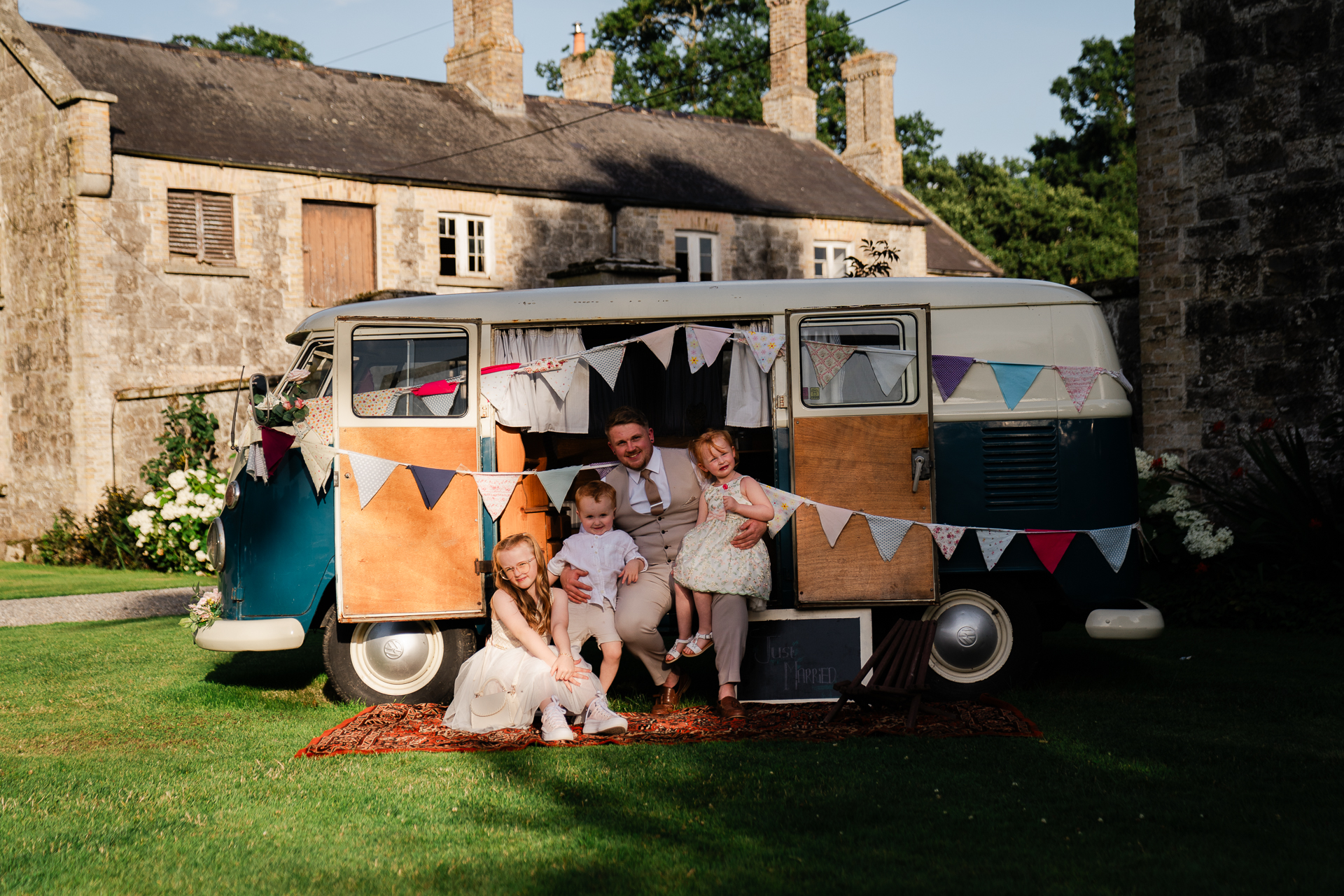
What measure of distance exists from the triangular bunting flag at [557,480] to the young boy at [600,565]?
0.30 ft

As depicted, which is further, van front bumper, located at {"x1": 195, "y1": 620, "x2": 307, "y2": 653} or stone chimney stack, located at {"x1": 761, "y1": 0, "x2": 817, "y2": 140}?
stone chimney stack, located at {"x1": 761, "y1": 0, "x2": 817, "y2": 140}

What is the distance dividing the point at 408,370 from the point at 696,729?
2.67 m

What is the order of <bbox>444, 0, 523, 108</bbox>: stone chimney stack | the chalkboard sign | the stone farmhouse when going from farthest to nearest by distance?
1. <bbox>444, 0, 523, 108</bbox>: stone chimney stack
2. the stone farmhouse
3. the chalkboard sign

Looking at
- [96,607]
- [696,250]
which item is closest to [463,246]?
[696,250]

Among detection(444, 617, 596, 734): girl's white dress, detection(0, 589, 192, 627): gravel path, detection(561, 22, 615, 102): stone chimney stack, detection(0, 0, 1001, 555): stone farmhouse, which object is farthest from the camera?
detection(561, 22, 615, 102): stone chimney stack

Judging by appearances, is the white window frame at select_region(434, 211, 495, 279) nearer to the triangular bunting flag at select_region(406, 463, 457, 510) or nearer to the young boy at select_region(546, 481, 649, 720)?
the triangular bunting flag at select_region(406, 463, 457, 510)

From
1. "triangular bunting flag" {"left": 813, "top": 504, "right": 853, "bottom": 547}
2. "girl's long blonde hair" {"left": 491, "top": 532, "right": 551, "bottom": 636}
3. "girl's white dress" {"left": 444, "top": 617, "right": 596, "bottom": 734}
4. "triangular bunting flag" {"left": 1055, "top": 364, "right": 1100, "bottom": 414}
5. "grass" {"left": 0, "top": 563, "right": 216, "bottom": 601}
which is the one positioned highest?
"triangular bunting flag" {"left": 1055, "top": 364, "right": 1100, "bottom": 414}

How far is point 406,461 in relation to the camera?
714 cm

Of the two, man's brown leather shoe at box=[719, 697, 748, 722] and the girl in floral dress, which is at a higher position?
the girl in floral dress

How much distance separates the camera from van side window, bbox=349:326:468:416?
7.22m

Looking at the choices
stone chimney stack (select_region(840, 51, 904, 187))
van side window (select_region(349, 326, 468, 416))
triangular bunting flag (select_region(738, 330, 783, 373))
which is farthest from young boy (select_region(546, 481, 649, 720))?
stone chimney stack (select_region(840, 51, 904, 187))

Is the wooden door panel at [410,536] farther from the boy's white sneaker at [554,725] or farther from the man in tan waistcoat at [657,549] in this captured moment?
the boy's white sneaker at [554,725]

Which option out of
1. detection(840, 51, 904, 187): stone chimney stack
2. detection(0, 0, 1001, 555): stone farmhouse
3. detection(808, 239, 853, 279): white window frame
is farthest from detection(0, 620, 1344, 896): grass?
detection(840, 51, 904, 187): stone chimney stack

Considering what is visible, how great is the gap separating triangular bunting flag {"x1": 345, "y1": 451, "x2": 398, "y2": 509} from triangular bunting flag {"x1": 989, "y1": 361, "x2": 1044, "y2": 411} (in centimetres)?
355
